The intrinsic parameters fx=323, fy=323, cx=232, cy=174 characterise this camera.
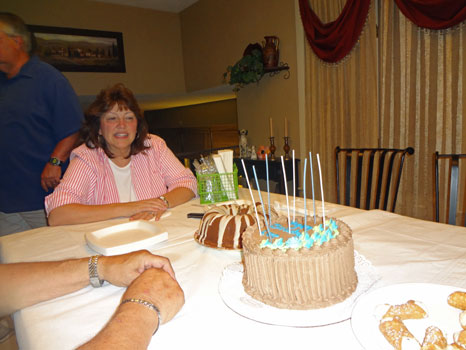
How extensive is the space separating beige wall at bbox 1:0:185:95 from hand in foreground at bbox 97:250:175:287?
4.49 m

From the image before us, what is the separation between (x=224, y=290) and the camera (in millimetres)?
758

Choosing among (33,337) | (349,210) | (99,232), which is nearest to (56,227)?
(99,232)

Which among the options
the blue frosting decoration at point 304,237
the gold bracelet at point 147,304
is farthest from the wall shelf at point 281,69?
the gold bracelet at point 147,304

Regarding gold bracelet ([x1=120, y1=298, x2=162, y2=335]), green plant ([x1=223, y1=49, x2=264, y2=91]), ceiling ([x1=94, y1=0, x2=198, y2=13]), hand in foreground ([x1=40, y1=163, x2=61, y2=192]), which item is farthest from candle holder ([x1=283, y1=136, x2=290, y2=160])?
gold bracelet ([x1=120, y1=298, x2=162, y2=335])

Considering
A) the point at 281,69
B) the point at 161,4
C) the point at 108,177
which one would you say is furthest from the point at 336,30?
the point at 161,4

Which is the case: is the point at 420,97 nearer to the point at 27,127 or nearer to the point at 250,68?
the point at 250,68

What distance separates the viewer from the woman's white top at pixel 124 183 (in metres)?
1.87

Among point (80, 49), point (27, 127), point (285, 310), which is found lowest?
point (285, 310)

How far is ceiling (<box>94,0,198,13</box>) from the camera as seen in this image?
4879 millimetres

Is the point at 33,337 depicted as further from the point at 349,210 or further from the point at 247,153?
the point at 247,153

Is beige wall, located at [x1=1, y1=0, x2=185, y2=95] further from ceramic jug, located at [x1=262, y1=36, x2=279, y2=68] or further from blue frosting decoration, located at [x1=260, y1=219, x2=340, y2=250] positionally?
blue frosting decoration, located at [x1=260, y1=219, x2=340, y2=250]

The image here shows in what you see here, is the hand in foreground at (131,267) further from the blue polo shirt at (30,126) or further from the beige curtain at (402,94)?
the beige curtain at (402,94)

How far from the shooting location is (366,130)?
302cm

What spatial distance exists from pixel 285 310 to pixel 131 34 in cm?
539
